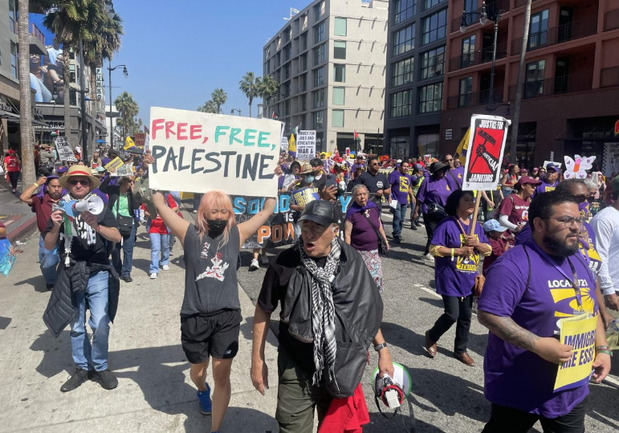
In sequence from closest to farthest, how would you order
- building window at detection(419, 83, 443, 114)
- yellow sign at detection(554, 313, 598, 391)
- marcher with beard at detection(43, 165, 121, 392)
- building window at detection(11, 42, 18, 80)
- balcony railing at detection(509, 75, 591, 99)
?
yellow sign at detection(554, 313, 598, 391), marcher with beard at detection(43, 165, 121, 392), balcony railing at detection(509, 75, 591, 99), building window at detection(11, 42, 18, 80), building window at detection(419, 83, 443, 114)

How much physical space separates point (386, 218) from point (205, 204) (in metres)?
11.8

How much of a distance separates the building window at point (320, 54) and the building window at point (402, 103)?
20292 mm

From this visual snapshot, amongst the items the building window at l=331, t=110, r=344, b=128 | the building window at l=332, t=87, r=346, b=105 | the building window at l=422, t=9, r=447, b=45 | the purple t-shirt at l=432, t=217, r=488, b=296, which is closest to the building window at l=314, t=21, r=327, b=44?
the building window at l=332, t=87, r=346, b=105

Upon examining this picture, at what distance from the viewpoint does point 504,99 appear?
30.3m

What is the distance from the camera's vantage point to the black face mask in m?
3.17

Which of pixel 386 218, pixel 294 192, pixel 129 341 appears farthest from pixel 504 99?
pixel 129 341

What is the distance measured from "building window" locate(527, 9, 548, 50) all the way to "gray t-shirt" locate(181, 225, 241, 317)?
30419 millimetres

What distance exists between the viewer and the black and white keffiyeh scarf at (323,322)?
2.41 m

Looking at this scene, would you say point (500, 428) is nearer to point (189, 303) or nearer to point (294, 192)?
point (189, 303)

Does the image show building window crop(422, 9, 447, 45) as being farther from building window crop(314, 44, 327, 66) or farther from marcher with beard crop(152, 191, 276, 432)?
marcher with beard crop(152, 191, 276, 432)

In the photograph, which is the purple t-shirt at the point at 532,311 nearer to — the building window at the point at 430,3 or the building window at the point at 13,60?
the building window at the point at 13,60

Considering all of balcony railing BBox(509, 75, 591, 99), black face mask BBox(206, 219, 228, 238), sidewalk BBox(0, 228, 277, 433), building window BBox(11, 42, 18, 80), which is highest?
building window BBox(11, 42, 18, 80)

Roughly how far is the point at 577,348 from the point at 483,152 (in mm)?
3392

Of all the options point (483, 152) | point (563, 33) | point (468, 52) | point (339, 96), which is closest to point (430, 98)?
point (468, 52)
